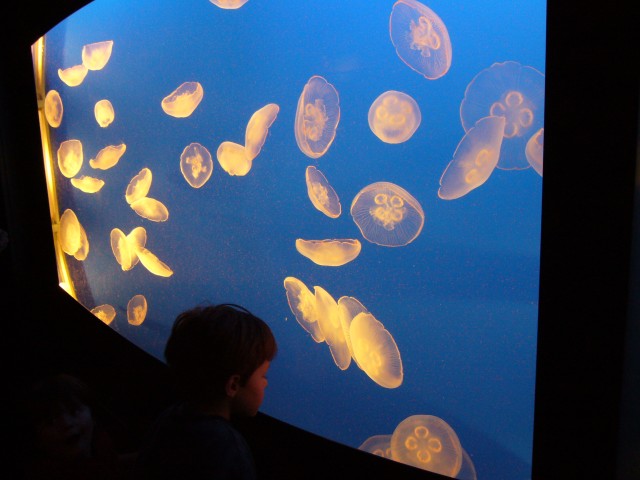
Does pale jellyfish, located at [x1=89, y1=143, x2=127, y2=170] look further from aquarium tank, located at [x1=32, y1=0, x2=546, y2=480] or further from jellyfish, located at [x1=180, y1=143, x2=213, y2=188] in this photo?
jellyfish, located at [x1=180, y1=143, x2=213, y2=188]

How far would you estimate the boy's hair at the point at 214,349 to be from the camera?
38.8 inches

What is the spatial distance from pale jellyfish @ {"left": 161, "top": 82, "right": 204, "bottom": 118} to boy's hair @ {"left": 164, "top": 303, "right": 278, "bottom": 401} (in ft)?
4.11

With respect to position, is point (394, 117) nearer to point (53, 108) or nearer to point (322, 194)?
point (322, 194)

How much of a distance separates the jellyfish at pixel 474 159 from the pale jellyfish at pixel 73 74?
212 centimetres

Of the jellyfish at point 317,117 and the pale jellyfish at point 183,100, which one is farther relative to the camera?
the pale jellyfish at point 183,100

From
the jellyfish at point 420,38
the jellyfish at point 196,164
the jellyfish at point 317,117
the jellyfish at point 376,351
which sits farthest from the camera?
the jellyfish at point 196,164

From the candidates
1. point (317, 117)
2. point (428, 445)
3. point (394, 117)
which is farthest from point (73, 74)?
point (428, 445)

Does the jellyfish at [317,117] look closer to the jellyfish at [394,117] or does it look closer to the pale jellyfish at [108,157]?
the jellyfish at [394,117]

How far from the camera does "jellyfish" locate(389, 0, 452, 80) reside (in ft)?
4.56

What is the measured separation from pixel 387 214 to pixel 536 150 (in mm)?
423

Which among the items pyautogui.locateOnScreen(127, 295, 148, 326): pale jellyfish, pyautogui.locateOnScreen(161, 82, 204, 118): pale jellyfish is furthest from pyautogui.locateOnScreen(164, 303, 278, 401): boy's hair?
pyautogui.locateOnScreen(127, 295, 148, 326): pale jellyfish

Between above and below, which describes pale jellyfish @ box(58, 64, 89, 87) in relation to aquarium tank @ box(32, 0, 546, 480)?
above

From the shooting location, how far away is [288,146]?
1.75 m

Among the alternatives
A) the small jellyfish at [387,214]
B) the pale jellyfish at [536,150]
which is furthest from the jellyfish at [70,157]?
the pale jellyfish at [536,150]
